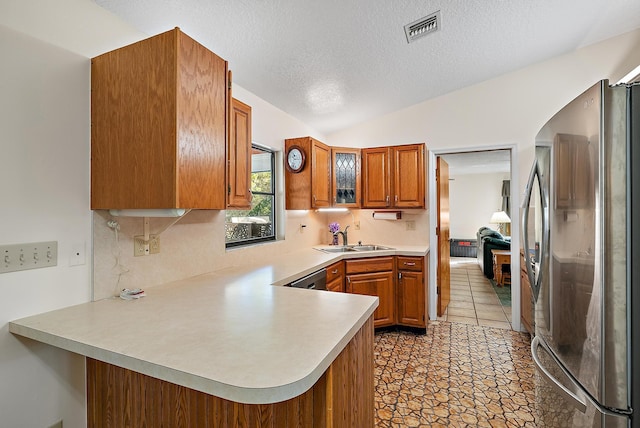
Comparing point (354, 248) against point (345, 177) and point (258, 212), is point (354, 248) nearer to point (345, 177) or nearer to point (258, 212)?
point (345, 177)

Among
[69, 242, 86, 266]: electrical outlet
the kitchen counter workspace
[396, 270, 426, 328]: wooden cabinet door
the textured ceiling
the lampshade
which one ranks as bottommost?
[396, 270, 426, 328]: wooden cabinet door

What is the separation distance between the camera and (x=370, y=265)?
334 cm

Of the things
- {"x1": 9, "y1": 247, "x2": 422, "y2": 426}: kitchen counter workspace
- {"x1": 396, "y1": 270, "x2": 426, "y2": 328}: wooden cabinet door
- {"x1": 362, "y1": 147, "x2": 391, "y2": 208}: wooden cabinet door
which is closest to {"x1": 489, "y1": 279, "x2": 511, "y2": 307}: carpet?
{"x1": 396, "y1": 270, "x2": 426, "y2": 328}: wooden cabinet door

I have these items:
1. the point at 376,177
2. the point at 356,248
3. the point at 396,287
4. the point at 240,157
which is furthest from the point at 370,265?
the point at 240,157

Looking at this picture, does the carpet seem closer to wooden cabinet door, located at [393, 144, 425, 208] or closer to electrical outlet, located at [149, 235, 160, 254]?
wooden cabinet door, located at [393, 144, 425, 208]

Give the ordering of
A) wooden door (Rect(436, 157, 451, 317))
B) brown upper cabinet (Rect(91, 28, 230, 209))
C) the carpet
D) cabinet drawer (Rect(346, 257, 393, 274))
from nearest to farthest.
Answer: brown upper cabinet (Rect(91, 28, 230, 209)) → cabinet drawer (Rect(346, 257, 393, 274)) → wooden door (Rect(436, 157, 451, 317)) → the carpet

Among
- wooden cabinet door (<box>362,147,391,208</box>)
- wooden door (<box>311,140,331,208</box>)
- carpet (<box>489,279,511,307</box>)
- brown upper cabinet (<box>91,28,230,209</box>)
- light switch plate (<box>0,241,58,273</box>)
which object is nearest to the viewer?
light switch plate (<box>0,241,58,273</box>)

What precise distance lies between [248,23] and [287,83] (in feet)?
2.82

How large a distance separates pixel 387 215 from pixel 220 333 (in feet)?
10.5

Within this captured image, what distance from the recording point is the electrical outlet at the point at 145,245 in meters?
1.75

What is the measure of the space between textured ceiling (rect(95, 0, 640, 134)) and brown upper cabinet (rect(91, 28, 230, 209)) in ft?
1.37

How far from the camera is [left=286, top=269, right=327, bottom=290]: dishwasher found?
230cm

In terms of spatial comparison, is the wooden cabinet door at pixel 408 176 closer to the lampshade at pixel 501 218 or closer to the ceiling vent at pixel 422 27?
the ceiling vent at pixel 422 27

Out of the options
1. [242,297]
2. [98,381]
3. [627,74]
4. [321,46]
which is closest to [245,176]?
[242,297]
